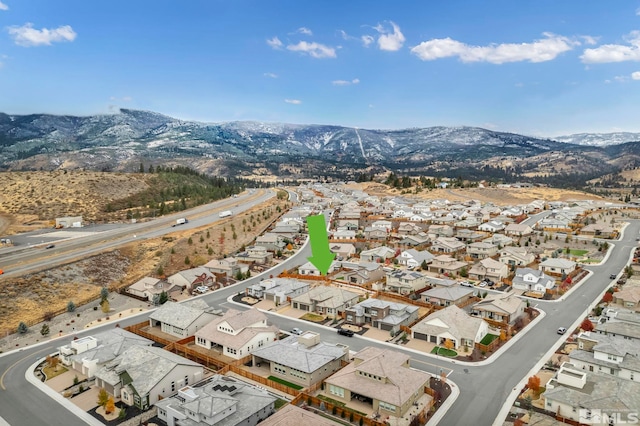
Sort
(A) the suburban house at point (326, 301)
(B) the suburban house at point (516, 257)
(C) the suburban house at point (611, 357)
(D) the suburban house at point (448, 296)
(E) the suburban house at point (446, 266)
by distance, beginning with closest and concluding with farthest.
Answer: (C) the suburban house at point (611, 357) → (A) the suburban house at point (326, 301) → (D) the suburban house at point (448, 296) → (E) the suburban house at point (446, 266) → (B) the suburban house at point (516, 257)

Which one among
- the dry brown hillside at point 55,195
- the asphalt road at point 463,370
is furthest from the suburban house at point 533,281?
the dry brown hillside at point 55,195

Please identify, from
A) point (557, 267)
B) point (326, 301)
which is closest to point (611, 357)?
point (326, 301)

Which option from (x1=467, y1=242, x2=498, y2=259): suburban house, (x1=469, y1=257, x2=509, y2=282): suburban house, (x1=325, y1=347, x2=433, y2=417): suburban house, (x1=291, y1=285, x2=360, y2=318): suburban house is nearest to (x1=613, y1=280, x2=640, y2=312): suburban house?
(x1=469, y1=257, x2=509, y2=282): suburban house

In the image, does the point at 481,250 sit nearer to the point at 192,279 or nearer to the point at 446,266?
the point at 446,266

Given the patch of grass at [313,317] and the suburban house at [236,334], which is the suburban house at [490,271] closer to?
the patch of grass at [313,317]

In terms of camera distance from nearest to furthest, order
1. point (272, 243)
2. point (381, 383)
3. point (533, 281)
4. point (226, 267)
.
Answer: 1. point (381, 383)
2. point (533, 281)
3. point (226, 267)
4. point (272, 243)
